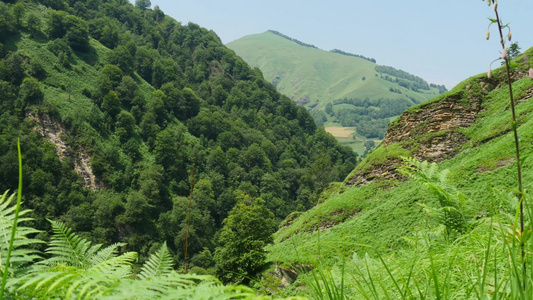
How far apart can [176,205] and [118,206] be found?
1028 cm

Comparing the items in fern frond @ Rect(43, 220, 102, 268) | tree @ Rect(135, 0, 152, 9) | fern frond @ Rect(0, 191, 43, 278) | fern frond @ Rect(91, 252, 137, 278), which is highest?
tree @ Rect(135, 0, 152, 9)

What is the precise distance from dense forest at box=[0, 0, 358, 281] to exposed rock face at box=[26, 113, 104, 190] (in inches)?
13.4

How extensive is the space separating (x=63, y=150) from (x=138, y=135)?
15.9 metres

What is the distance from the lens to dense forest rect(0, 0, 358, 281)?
Result: 192ft

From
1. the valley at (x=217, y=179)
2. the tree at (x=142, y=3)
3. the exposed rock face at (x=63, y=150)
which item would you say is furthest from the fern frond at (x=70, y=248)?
the tree at (x=142, y=3)

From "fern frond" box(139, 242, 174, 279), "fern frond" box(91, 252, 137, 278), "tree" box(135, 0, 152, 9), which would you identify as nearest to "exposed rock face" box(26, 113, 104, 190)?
"fern frond" box(139, 242, 174, 279)

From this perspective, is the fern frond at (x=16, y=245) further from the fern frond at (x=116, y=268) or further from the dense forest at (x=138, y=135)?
the dense forest at (x=138, y=135)

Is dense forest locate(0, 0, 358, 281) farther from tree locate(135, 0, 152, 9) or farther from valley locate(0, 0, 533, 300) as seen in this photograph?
tree locate(135, 0, 152, 9)

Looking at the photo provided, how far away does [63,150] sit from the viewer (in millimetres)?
64188

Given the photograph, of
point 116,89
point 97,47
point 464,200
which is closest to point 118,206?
point 116,89

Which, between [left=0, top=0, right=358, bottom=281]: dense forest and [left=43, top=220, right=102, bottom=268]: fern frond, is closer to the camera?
[left=43, top=220, right=102, bottom=268]: fern frond

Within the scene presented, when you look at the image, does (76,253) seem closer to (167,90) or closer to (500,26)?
(500,26)

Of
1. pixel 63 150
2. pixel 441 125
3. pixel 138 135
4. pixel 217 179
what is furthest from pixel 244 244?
pixel 138 135

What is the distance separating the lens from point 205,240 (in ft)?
202
